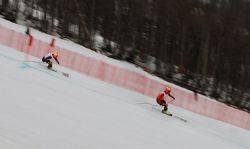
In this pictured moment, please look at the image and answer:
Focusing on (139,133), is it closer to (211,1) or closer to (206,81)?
(206,81)

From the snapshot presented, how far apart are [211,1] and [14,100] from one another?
Answer: 165ft

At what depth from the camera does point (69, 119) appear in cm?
1473

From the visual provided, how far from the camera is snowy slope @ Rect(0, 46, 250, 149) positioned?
11647mm

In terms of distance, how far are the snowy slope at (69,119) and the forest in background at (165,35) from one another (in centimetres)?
2201

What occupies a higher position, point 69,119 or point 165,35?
point 165,35

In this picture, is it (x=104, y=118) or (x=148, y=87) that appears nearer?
(x=104, y=118)

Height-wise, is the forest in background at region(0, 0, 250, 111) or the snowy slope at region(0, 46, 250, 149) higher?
the forest in background at region(0, 0, 250, 111)

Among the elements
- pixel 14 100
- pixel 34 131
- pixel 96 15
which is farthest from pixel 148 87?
pixel 96 15

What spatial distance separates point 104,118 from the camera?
1703cm

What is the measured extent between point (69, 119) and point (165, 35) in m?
40.1

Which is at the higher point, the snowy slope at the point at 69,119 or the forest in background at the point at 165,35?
the forest in background at the point at 165,35

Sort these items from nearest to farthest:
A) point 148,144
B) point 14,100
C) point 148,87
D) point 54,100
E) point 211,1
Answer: point 14,100, point 148,144, point 54,100, point 148,87, point 211,1

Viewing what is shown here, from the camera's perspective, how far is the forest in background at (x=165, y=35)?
4794cm

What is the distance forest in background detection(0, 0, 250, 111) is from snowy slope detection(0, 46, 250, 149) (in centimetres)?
2201
